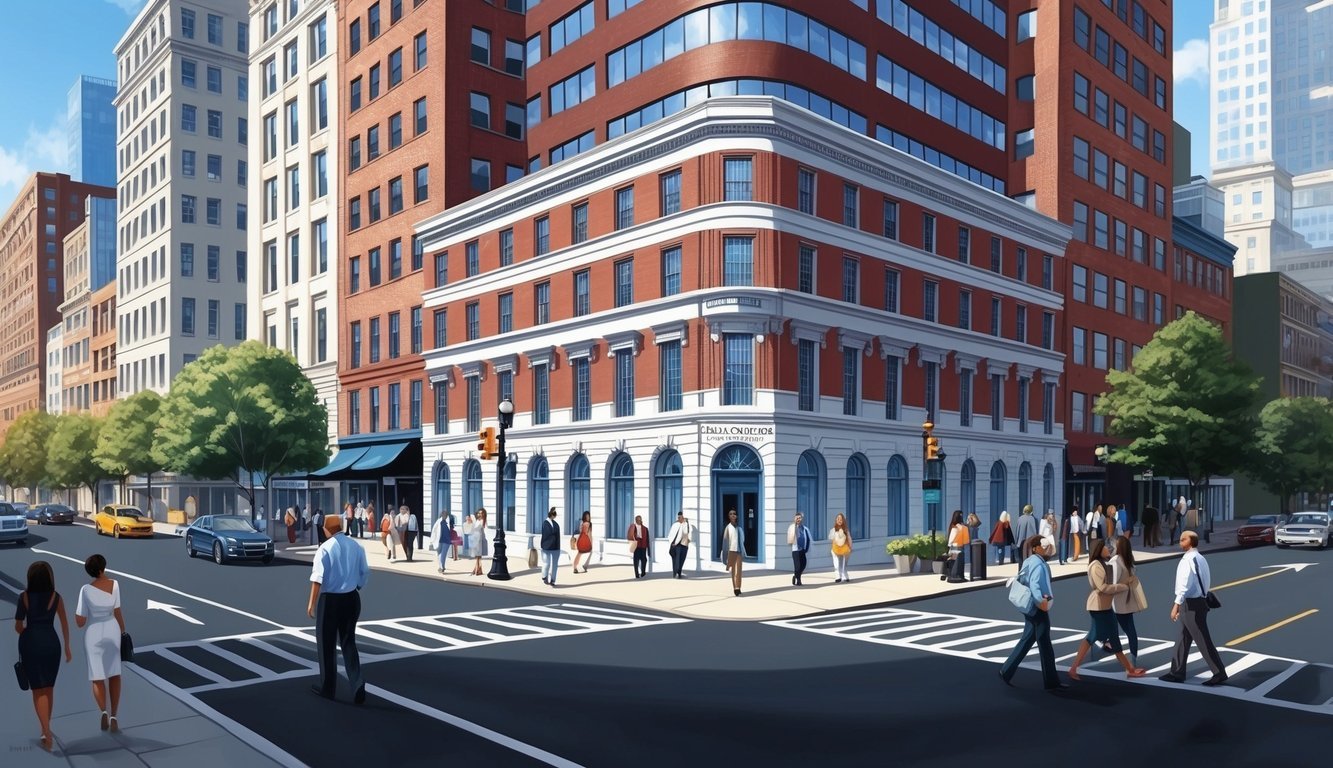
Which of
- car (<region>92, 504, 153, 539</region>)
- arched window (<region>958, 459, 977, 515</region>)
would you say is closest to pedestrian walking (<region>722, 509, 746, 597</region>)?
arched window (<region>958, 459, 977, 515</region>)

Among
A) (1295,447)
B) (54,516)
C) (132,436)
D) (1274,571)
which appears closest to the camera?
(1274,571)

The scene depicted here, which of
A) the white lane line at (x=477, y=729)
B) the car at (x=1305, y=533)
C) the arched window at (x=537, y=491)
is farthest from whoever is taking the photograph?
the car at (x=1305, y=533)

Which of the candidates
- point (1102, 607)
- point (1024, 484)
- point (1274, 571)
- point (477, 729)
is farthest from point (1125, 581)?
point (1024, 484)

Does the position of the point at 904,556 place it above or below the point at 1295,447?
below

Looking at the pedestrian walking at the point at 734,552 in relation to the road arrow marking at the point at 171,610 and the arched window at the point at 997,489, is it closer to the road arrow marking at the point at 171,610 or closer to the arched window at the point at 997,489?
the road arrow marking at the point at 171,610

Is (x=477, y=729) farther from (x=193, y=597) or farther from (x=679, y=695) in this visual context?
(x=193, y=597)

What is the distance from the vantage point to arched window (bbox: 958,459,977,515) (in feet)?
141

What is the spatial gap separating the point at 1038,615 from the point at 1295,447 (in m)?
69.5

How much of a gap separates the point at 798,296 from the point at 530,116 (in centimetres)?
2162

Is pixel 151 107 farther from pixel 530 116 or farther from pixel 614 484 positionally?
pixel 614 484

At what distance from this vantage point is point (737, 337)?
33.2 meters

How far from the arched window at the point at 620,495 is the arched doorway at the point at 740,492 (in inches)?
160

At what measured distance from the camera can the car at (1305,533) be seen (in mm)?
44531

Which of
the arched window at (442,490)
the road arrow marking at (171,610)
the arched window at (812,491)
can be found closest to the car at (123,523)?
the arched window at (442,490)
